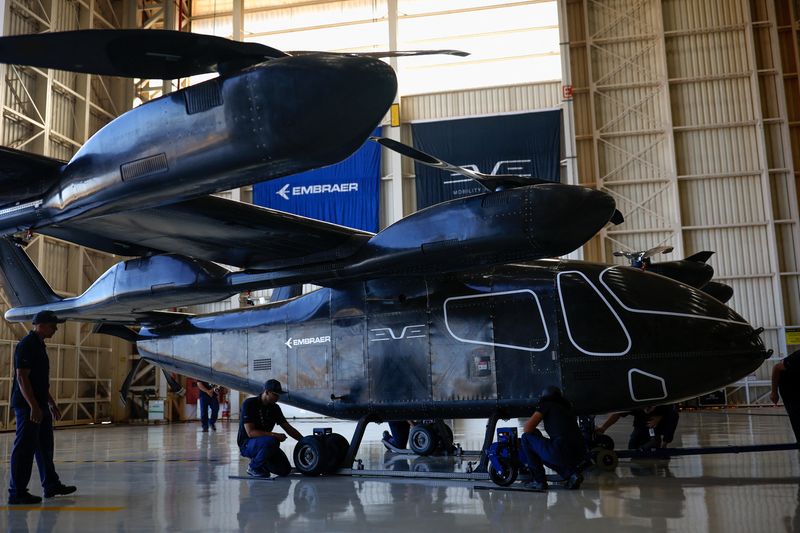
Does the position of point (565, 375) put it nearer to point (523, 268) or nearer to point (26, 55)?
point (523, 268)

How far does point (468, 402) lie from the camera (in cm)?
834

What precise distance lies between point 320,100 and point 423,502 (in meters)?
3.91

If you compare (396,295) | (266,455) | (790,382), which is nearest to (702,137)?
(790,382)

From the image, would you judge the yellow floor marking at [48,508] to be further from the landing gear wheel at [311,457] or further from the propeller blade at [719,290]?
the propeller blade at [719,290]

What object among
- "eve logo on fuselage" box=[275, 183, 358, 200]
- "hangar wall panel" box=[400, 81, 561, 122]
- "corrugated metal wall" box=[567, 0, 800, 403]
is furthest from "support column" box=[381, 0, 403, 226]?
"corrugated metal wall" box=[567, 0, 800, 403]

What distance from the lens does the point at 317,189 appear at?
2717cm

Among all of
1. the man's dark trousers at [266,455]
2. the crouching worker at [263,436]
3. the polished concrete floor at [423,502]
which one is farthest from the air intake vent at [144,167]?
the man's dark trousers at [266,455]

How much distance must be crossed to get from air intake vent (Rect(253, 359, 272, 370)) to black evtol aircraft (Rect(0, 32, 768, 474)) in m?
0.02

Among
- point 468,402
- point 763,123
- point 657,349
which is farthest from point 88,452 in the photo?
point 763,123

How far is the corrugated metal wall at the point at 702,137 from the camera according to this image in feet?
82.0

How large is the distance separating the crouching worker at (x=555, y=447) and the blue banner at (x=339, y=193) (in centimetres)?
2014

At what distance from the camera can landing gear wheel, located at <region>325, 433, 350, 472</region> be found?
848 cm

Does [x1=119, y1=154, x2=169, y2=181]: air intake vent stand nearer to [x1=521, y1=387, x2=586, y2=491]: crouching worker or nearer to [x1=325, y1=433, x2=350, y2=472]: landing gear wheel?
[x1=521, y1=387, x2=586, y2=491]: crouching worker

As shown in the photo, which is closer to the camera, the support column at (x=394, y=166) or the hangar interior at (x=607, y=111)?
the hangar interior at (x=607, y=111)
